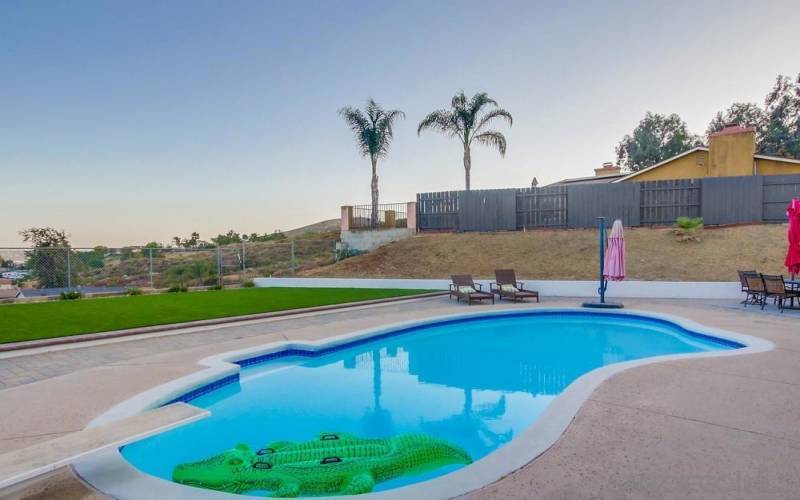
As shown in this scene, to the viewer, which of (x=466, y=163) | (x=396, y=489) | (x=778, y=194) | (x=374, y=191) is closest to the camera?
(x=396, y=489)

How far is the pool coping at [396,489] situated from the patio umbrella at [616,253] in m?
3.51

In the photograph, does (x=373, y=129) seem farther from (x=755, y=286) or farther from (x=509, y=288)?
(x=755, y=286)

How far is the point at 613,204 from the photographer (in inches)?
774

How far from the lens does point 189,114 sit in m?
17.5

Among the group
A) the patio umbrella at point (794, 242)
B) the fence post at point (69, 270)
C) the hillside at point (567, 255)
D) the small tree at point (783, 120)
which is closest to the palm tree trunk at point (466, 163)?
the hillside at point (567, 255)

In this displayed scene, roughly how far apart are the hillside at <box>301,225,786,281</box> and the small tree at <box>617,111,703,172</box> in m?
26.3

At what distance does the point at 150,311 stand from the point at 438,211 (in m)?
14.9

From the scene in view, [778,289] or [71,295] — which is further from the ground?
[778,289]

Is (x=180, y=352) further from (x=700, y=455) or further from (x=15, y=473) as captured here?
(x=700, y=455)

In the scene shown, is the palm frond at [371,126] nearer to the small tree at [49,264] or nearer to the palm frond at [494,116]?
the palm frond at [494,116]

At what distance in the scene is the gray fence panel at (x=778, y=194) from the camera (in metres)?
17.3

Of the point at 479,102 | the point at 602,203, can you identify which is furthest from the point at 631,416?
the point at 479,102

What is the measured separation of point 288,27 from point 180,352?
13876 millimetres

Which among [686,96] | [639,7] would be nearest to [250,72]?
[639,7]
